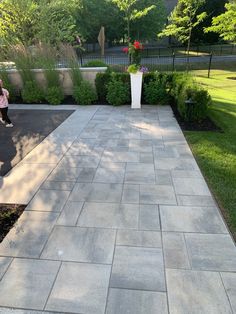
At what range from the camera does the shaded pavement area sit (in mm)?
4844

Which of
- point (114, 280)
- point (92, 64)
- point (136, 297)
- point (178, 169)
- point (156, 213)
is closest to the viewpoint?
point (136, 297)

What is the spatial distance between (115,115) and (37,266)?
529 centimetres

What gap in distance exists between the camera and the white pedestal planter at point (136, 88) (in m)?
7.50

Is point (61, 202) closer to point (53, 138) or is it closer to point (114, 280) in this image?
point (114, 280)

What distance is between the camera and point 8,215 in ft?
10.5

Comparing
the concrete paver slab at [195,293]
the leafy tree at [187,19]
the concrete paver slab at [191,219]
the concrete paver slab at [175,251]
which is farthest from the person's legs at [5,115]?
the leafy tree at [187,19]

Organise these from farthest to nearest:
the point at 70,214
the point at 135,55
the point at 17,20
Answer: the point at 17,20
the point at 135,55
the point at 70,214

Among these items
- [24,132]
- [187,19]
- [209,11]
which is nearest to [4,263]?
[24,132]

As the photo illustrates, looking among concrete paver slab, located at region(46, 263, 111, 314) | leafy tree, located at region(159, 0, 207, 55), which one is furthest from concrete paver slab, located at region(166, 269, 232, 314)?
leafy tree, located at region(159, 0, 207, 55)

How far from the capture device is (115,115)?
23.8ft

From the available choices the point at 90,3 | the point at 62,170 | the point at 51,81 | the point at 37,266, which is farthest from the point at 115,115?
the point at 90,3

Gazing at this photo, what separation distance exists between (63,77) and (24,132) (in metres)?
3.28

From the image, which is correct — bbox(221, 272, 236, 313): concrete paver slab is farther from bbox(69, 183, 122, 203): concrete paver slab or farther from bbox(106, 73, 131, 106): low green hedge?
bbox(106, 73, 131, 106): low green hedge

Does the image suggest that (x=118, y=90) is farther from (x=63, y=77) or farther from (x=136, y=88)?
(x=63, y=77)
